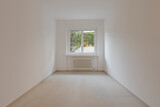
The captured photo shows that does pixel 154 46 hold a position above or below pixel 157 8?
below

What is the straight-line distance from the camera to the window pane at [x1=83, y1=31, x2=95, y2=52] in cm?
649

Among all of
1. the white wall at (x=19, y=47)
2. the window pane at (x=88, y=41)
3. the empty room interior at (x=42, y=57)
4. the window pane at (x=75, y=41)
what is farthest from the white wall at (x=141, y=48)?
the window pane at (x=75, y=41)

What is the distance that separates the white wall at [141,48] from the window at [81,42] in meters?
2.94

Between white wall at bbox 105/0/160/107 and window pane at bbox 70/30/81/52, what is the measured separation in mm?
3157

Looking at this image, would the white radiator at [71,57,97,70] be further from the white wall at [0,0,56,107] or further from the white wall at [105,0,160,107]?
the white wall at [105,0,160,107]

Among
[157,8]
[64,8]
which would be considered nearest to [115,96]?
[157,8]

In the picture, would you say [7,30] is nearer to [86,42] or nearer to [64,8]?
[64,8]

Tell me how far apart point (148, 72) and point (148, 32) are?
0.69 metres

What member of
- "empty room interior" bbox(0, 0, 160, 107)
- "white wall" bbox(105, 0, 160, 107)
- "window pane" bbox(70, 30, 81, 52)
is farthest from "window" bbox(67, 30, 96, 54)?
"white wall" bbox(105, 0, 160, 107)

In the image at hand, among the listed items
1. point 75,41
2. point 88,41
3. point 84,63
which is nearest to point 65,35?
point 75,41

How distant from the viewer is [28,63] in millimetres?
3211

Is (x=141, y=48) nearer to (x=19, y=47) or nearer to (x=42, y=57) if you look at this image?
(x=19, y=47)

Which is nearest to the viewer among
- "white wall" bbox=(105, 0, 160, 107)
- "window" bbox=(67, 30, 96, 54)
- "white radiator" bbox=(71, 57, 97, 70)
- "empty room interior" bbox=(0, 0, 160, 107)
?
"white wall" bbox=(105, 0, 160, 107)

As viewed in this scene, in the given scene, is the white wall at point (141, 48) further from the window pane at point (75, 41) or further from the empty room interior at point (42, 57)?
the window pane at point (75, 41)
